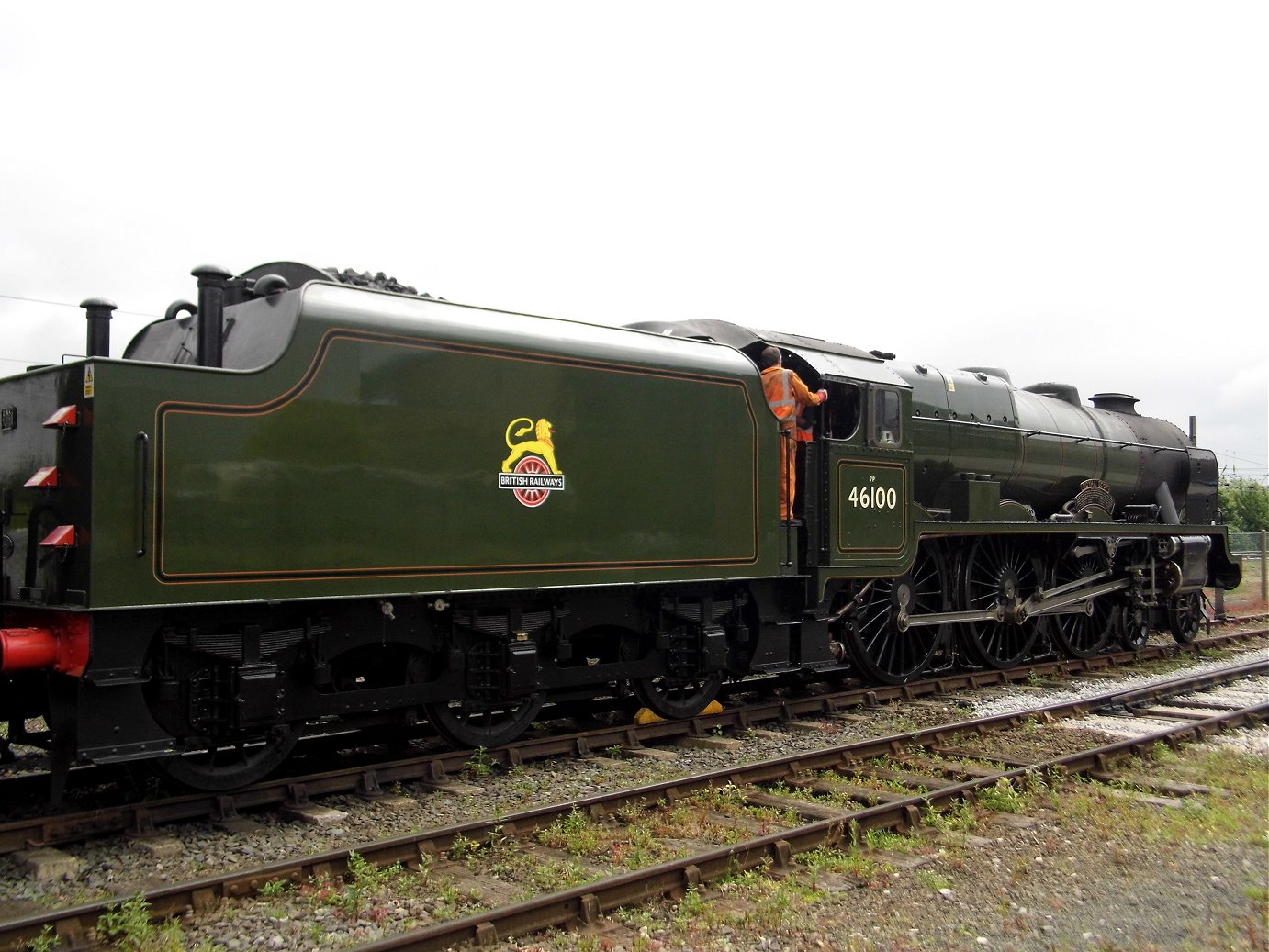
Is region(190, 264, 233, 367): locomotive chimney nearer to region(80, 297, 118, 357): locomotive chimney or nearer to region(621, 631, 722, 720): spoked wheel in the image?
region(80, 297, 118, 357): locomotive chimney

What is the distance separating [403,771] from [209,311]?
3073 millimetres

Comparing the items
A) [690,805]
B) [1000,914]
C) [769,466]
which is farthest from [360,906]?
[769,466]

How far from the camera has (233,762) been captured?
20.7ft

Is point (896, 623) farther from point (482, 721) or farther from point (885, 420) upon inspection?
point (482, 721)

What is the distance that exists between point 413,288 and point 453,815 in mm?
3359

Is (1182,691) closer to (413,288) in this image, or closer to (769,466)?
(769,466)

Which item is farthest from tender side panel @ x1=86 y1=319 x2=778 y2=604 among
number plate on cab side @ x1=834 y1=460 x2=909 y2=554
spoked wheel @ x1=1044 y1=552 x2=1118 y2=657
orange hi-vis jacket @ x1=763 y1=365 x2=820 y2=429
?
spoked wheel @ x1=1044 y1=552 x2=1118 y2=657

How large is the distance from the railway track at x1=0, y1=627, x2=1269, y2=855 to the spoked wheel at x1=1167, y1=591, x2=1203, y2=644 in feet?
15.8

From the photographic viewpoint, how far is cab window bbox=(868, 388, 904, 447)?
9.45 metres

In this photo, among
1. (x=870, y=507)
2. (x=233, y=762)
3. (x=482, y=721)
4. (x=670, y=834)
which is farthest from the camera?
(x=870, y=507)

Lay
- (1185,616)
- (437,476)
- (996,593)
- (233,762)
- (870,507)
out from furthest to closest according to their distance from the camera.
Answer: (1185,616)
(996,593)
(870,507)
(437,476)
(233,762)

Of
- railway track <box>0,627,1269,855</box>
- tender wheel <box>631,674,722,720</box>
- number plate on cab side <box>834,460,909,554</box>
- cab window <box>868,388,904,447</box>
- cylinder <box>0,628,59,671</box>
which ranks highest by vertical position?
cab window <box>868,388,904,447</box>

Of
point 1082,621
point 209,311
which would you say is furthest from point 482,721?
point 1082,621

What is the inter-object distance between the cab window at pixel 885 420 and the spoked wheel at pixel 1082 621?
3.92 meters
